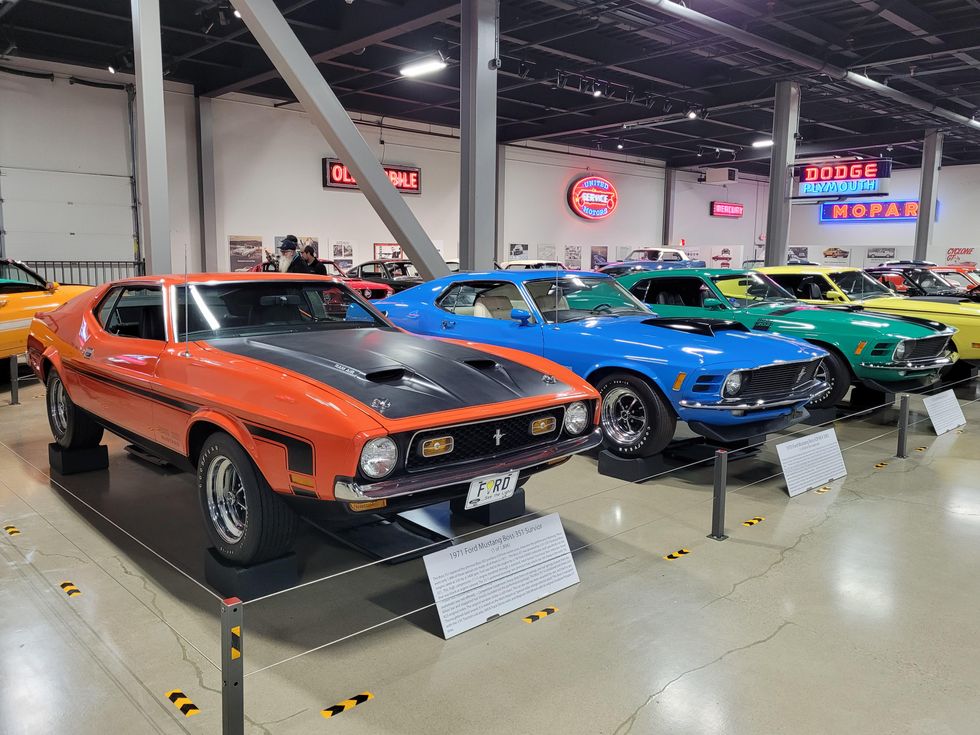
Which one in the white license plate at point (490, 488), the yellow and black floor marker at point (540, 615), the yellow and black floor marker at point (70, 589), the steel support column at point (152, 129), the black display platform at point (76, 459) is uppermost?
the steel support column at point (152, 129)

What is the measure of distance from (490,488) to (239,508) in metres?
1.24

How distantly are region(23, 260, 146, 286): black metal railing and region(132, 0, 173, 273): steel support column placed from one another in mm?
6624

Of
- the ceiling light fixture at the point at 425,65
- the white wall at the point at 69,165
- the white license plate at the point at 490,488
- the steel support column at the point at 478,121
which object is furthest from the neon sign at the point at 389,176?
the white license plate at the point at 490,488

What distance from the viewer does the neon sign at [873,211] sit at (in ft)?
90.7

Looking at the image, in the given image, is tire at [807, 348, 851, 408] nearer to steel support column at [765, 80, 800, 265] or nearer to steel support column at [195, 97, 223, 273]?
steel support column at [765, 80, 800, 265]

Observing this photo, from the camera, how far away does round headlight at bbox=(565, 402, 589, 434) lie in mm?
3729

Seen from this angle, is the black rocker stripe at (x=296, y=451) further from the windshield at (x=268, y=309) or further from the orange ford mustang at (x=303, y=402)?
the windshield at (x=268, y=309)

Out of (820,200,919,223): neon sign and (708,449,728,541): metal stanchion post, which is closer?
(708,449,728,541): metal stanchion post

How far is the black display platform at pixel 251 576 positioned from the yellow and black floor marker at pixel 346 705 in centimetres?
86

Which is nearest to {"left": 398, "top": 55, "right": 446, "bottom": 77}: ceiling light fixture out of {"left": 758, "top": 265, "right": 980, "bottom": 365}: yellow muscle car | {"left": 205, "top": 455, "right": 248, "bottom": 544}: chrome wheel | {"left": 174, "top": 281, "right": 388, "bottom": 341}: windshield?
{"left": 758, "top": 265, "right": 980, "bottom": 365}: yellow muscle car

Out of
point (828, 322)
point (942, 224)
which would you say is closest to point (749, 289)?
point (828, 322)

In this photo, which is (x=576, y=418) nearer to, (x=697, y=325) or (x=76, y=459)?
(x=697, y=325)

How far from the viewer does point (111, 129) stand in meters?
15.0

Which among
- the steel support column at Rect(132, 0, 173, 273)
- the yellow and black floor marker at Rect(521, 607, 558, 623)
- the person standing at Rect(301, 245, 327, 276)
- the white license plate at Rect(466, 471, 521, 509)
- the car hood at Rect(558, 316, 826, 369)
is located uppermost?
the steel support column at Rect(132, 0, 173, 273)
